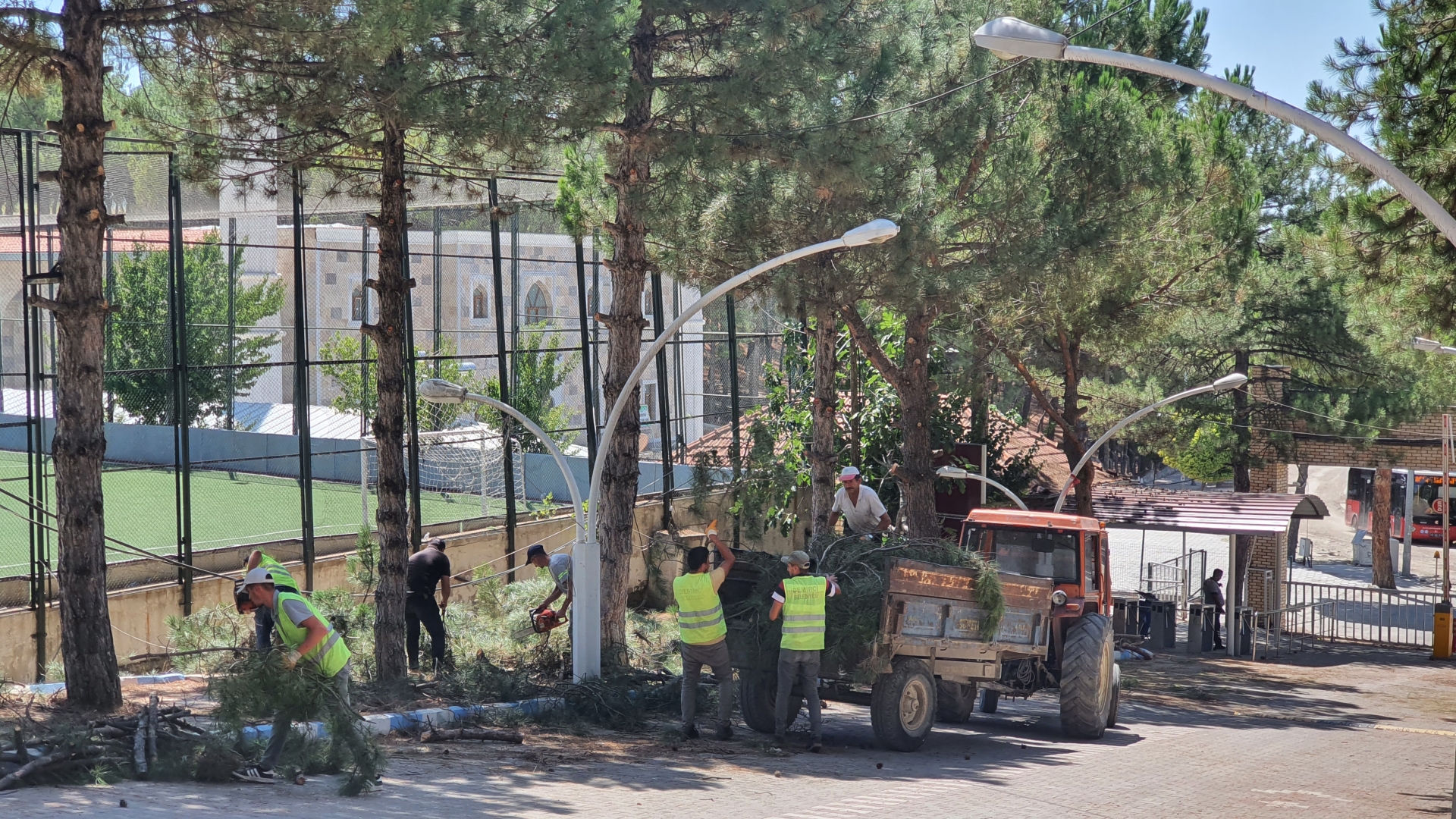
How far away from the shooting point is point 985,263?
67.2 feet

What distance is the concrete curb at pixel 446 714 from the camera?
500 inches

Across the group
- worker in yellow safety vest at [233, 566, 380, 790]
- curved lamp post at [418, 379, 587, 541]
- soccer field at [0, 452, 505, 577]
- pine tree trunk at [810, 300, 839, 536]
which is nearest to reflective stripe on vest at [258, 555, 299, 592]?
worker in yellow safety vest at [233, 566, 380, 790]

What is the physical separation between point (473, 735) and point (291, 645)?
117 inches

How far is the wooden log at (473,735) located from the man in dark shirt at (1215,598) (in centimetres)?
1939

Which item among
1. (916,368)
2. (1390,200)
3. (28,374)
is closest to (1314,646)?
(916,368)

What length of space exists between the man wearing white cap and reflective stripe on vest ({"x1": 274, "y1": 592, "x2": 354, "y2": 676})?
7069 mm

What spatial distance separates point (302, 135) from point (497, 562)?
36.5ft

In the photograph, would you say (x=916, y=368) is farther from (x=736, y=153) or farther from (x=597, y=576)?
(x=597, y=576)

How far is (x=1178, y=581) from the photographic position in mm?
34469

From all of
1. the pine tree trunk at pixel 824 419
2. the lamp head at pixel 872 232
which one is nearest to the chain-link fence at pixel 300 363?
the pine tree trunk at pixel 824 419

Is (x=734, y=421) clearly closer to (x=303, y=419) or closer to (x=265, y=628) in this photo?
(x=303, y=419)

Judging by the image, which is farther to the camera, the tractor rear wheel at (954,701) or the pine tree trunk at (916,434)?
the pine tree trunk at (916,434)

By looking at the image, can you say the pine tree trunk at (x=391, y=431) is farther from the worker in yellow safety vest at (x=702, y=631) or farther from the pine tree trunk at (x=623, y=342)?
the worker in yellow safety vest at (x=702, y=631)

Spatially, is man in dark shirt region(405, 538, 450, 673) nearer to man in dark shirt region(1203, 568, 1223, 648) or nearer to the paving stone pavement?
the paving stone pavement
